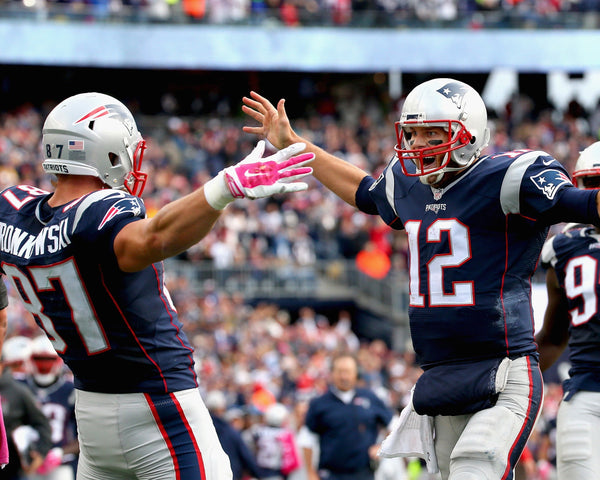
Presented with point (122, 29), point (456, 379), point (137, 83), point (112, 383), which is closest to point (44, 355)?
point (112, 383)

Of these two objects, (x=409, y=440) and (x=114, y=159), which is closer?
(x=114, y=159)

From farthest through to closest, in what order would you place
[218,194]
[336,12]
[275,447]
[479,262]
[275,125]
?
[336,12]
[275,447]
[275,125]
[479,262]
[218,194]

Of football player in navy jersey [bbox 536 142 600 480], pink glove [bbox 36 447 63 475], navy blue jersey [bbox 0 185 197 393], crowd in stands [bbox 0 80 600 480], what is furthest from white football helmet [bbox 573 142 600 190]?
crowd in stands [bbox 0 80 600 480]

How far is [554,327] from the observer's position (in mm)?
5000

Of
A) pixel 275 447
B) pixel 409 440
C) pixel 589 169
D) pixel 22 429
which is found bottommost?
pixel 275 447

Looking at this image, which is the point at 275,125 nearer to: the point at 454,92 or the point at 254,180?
the point at 454,92

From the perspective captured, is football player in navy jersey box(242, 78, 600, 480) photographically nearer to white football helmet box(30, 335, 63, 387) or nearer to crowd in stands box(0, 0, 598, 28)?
white football helmet box(30, 335, 63, 387)

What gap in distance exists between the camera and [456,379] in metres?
3.91

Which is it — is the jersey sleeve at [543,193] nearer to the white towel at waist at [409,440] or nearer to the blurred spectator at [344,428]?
the white towel at waist at [409,440]

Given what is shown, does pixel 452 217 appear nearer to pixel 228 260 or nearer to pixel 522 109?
pixel 228 260

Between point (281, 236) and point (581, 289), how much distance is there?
Answer: 13353 mm

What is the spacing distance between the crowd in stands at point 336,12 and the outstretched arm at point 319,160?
17.6m

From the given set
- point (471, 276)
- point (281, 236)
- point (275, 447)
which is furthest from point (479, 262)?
point (281, 236)

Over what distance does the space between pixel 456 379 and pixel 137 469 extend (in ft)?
4.29
